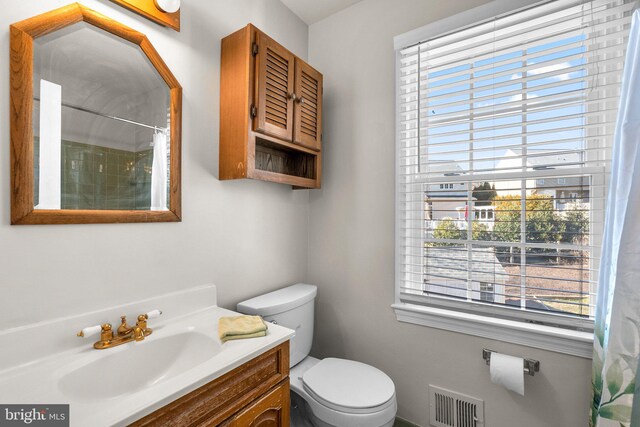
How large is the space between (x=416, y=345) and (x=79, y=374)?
1.48 metres

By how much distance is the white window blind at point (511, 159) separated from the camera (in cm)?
130

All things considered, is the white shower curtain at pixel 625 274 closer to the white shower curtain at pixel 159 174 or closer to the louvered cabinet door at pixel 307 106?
the louvered cabinet door at pixel 307 106

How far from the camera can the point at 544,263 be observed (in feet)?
4.54

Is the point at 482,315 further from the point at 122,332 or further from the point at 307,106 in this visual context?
the point at 122,332

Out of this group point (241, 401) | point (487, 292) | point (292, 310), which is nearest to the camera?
Answer: point (241, 401)

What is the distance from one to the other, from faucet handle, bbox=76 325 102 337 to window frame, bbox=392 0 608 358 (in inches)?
53.6

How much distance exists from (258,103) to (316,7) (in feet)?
3.19

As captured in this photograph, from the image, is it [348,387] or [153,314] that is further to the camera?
[348,387]

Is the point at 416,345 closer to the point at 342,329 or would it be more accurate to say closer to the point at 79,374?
the point at 342,329

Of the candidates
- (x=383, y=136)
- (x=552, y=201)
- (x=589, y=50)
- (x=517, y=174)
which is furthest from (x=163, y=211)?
(x=589, y=50)

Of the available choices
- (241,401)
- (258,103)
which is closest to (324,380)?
(241,401)

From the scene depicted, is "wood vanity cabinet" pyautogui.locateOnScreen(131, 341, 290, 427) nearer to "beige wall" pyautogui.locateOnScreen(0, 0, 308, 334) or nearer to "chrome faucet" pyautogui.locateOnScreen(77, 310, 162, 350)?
"chrome faucet" pyautogui.locateOnScreen(77, 310, 162, 350)

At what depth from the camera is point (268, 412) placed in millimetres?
1093

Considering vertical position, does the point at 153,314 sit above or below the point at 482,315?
above
